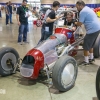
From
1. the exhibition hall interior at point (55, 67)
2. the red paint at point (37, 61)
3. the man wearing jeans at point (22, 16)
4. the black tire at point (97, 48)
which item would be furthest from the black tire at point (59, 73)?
the man wearing jeans at point (22, 16)

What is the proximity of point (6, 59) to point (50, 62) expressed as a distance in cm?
103

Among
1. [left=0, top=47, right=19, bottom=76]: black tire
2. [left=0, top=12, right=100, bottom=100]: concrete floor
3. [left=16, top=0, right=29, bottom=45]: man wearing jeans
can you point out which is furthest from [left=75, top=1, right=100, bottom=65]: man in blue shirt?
[left=16, top=0, right=29, bottom=45]: man wearing jeans

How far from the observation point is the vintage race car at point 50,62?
347cm

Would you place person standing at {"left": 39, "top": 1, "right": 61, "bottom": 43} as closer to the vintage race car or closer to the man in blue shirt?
the vintage race car

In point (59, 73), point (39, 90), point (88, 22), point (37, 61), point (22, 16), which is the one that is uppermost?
point (22, 16)

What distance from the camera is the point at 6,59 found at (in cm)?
430

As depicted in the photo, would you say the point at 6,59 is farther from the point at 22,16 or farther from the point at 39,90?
the point at 22,16

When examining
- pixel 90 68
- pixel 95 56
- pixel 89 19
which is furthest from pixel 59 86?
pixel 95 56

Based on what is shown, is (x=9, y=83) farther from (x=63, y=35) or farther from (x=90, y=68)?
(x=90, y=68)

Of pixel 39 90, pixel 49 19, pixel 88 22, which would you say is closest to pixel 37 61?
pixel 39 90

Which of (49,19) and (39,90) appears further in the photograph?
(49,19)

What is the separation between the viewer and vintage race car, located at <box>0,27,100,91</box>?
3.47 m

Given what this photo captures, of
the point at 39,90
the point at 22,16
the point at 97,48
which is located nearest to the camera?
the point at 39,90

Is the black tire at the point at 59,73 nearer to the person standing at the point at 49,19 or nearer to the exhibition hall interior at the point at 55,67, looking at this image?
the exhibition hall interior at the point at 55,67
